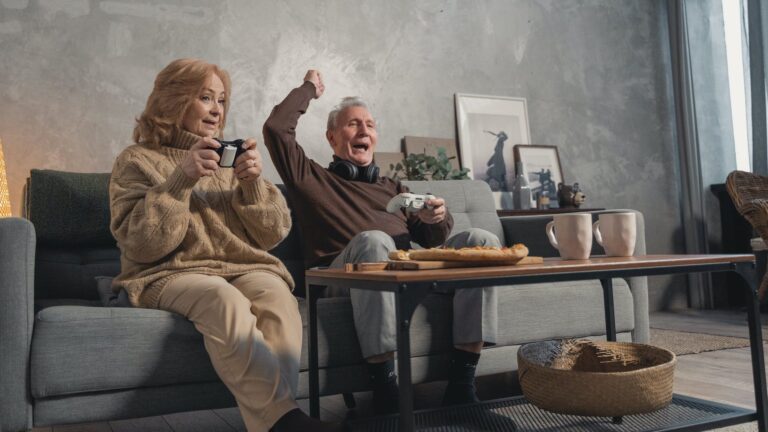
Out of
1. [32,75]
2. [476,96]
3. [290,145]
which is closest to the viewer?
[290,145]

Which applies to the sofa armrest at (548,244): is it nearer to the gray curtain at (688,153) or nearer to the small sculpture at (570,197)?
the small sculpture at (570,197)

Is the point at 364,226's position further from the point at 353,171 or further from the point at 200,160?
the point at 200,160

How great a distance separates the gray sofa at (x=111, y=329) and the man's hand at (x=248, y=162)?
1.29ft

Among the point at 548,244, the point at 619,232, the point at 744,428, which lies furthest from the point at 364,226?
the point at 744,428

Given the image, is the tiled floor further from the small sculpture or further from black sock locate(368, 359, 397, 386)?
the small sculpture

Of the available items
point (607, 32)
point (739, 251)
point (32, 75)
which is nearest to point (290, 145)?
point (32, 75)

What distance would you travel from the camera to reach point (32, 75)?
2.80m

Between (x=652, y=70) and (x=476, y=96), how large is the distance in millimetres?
1461

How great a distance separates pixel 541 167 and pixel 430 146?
0.74 metres

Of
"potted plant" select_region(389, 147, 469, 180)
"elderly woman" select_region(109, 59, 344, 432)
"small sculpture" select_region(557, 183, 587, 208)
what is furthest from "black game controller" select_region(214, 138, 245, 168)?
"small sculpture" select_region(557, 183, 587, 208)

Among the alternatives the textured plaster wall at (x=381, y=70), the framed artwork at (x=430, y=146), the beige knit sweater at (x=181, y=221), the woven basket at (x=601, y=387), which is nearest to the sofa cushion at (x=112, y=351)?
the beige knit sweater at (x=181, y=221)

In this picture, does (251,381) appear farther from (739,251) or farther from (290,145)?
(739,251)

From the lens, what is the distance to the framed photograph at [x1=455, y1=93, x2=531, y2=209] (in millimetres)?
3750

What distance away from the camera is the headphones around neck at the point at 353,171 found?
2260mm
